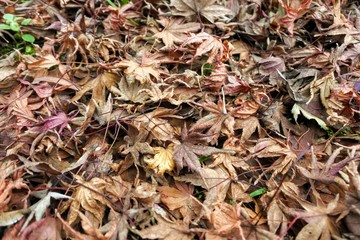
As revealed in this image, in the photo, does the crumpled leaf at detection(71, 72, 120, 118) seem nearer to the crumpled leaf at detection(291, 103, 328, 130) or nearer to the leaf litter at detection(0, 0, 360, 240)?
the leaf litter at detection(0, 0, 360, 240)

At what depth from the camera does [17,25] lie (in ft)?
5.21

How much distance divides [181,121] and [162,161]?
0.65ft

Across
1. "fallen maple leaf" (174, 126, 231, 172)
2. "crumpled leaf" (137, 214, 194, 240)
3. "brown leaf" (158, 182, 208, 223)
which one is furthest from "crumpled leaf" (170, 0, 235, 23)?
"crumpled leaf" (137, 214, 194, 240)

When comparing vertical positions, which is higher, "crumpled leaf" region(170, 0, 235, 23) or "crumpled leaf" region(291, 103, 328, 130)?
"crumpled leaf" region(170, 0, 235, 23)

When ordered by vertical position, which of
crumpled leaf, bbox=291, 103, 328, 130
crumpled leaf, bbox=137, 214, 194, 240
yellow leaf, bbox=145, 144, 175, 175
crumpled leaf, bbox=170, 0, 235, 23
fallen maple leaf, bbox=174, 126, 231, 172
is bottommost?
crumpled leaf, bbox=137, 214, 194, 240

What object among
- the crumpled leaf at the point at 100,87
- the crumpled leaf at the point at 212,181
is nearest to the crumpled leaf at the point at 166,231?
the crumpled leaf at the point at 212,181

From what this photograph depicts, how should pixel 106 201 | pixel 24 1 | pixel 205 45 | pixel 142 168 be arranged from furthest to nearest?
pixel 24 1 → pixel 205 45 → pixel 142 168 → pixel 106 201

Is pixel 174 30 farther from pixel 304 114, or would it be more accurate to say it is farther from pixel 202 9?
pixel 304 114

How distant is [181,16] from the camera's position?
1603 mm

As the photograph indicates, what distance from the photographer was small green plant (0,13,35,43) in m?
1.58

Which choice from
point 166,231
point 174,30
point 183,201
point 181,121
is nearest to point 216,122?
point 181,121

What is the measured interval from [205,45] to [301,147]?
516mm

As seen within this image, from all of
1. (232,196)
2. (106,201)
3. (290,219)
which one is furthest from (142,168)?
(290,219)

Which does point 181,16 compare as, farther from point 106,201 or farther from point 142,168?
point 106,201
